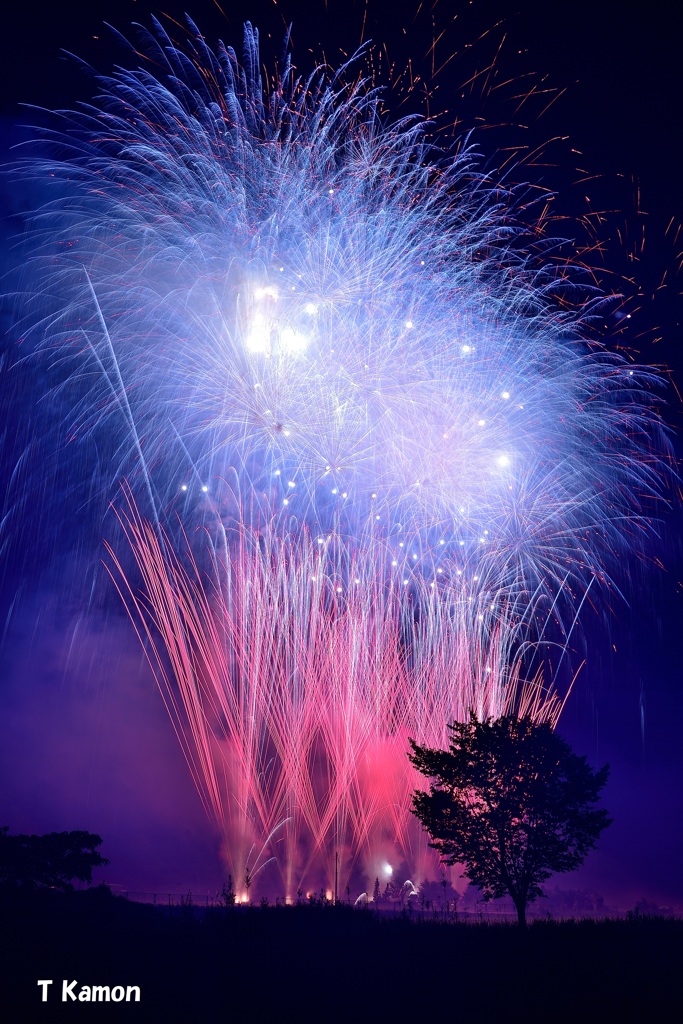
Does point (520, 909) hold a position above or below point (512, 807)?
below

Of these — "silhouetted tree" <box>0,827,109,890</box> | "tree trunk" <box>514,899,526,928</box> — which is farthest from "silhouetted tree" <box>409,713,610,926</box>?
"silhouetted tree" <box>0,827,109,890</box>

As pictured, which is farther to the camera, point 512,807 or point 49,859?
point 49,859

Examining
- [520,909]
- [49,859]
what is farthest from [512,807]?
[49,859]

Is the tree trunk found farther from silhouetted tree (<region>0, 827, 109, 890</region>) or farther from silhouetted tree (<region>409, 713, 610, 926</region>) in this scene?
silhouetted tree (<region>0, 827, 109, 890</region>)

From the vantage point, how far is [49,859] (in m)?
39.6

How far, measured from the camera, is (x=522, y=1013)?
15.9 m

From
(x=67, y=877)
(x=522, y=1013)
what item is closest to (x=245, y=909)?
(x=522, y=1013)

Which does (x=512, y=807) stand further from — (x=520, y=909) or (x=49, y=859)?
(x=49, y=859)

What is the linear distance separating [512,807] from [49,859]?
27.1 meters

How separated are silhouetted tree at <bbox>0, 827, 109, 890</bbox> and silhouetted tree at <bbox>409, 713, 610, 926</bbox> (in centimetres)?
2257

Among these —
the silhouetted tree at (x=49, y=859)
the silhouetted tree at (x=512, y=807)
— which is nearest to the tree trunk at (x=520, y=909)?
the silhouetted tree at (x=512, y=807)

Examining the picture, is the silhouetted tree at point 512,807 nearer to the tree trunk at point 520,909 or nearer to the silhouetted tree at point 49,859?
the tree trunk at point 520,909

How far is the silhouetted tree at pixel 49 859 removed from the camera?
39156mm

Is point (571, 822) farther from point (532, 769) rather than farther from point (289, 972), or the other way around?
point (289, 972)
